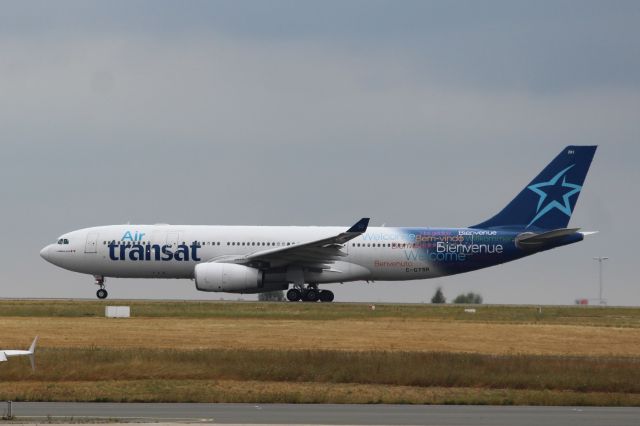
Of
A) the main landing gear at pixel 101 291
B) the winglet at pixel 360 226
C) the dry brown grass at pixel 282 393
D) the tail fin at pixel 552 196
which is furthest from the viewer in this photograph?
the main landing gear at pixel 101 291

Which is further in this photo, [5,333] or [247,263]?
[247,263]

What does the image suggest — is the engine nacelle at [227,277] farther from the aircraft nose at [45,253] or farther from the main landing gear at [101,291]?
the aircraft nose at [45,253]

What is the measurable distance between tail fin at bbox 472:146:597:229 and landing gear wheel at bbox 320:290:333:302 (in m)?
7.81

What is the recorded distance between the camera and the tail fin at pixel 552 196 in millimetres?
58375

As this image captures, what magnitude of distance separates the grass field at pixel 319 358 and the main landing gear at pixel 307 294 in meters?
8.66

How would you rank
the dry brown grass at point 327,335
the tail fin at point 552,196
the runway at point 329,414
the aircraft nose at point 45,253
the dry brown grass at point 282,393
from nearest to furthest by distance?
the runway at point 329,414
the dry brown grass at point 282,393
the dry brown grass at point 327,335
the tail fin at point 552,196
the aircraft nose at point 45,253

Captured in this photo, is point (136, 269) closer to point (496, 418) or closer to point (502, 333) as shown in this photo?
point (502, 333)

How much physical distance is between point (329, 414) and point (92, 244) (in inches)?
1438

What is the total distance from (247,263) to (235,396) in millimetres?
30236

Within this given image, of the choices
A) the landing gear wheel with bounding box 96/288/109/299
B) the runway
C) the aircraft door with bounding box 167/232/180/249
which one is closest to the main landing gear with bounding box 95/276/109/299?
the landing gear wheel with bounding box 96/288/109/299

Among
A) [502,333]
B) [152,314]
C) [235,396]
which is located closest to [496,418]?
[235,396]

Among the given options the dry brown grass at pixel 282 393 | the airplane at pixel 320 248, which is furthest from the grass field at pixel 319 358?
the airplane at pixel 320 248

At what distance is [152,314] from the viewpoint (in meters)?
46.7

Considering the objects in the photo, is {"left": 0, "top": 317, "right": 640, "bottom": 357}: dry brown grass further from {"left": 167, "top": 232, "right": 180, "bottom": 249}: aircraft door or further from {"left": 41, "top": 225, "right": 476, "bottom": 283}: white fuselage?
{"left": 167, "top": 232, "right": 180, "bottom": 249}: aircraft door
